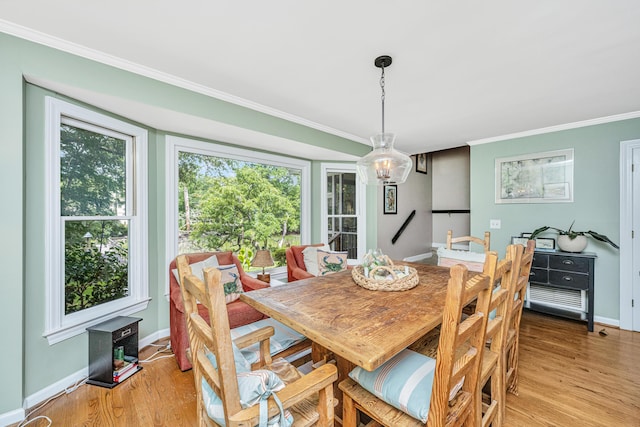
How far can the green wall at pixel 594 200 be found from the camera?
3062 mm

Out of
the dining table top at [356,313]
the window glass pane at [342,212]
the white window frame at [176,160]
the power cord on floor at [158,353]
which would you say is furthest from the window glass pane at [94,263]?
the window glass pane at [342,212]

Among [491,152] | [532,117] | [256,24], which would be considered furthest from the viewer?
[491,152]

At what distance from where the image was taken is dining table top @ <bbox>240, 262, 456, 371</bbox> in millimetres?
1031

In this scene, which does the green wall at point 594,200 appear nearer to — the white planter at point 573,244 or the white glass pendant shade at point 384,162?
the white planter at point 573,244

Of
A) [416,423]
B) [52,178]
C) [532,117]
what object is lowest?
[416,423]

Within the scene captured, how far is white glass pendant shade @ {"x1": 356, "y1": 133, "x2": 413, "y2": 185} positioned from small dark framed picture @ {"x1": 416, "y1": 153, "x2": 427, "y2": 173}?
3663 mm

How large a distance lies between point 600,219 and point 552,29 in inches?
108

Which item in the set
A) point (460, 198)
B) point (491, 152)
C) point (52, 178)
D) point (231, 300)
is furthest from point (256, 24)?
point (460, 198)

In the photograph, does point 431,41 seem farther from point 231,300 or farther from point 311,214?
point 311,214

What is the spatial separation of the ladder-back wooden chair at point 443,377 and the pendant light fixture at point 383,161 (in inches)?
40.7

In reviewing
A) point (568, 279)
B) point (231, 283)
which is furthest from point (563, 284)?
point (231, 283)

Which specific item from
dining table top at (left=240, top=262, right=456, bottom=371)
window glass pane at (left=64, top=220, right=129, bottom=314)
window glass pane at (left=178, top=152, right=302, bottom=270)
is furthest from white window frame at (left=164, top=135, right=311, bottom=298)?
dining table top at (left=240, top=262, right=456, bottom=371)

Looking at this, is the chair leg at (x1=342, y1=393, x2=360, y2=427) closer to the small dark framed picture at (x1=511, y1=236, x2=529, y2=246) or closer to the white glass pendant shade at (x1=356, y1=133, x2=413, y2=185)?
the white glass pendant shade at (x1=356, y1=133, x2=413, y2=185)

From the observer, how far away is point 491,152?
12.9ft
